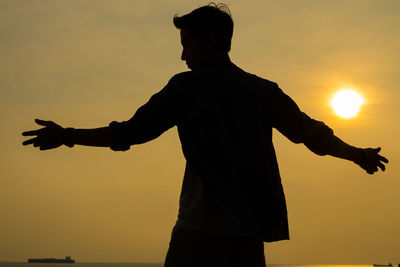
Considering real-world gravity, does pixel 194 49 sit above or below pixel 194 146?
above

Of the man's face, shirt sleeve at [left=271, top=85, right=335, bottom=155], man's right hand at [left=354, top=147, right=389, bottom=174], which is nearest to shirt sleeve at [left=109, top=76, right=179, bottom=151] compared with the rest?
the man's face

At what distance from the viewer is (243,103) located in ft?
13.8

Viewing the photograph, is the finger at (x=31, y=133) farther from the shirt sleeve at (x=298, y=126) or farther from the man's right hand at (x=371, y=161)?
the man's right hand at (x=371, y=161)

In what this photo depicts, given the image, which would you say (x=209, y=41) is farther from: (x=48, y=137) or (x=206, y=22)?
(x=48, y=137)

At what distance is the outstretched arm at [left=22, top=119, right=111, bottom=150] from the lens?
415cm

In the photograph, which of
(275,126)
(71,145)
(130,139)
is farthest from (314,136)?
(71,145)

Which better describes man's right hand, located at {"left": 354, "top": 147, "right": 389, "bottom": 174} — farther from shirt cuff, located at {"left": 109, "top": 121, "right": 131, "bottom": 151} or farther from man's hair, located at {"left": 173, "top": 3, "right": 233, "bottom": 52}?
shirt cuff, located at {"left": 109, "top": 121, "right": 131, "bottom": 151}

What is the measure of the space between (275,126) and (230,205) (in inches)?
29.6

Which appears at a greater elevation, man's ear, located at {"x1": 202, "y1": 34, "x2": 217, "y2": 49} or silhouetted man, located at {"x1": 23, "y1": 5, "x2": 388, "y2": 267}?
man's ear, located at {"x1": 202, "y1": 34, "x2": 217, "y2": 49}

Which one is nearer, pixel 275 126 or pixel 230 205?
pixel 230 205

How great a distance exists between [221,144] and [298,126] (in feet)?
2.38

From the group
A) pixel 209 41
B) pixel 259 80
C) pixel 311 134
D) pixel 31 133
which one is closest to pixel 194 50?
pixel 209 41

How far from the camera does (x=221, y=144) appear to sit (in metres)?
4.04

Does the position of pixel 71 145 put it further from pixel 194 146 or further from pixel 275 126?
pixel 275 126
